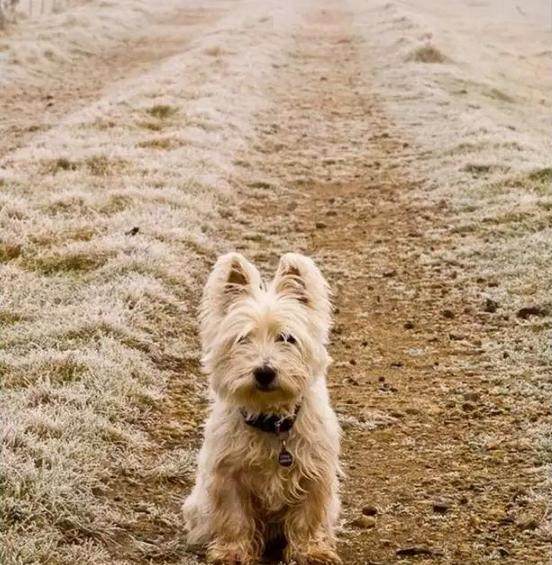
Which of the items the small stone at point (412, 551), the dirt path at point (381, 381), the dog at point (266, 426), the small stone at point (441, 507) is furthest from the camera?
the small stone at point (441, 507)

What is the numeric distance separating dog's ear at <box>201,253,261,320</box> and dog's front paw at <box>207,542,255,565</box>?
1.62 m

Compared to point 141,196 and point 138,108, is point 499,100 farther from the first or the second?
point 141,196

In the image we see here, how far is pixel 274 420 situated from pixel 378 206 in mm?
11747

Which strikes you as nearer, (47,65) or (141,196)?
(141,196)

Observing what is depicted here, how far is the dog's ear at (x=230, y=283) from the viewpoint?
7047 millimetres

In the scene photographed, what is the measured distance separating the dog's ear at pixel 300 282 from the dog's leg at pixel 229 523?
1331 mm

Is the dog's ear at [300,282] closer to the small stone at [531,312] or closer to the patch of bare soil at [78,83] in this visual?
the small stone at [531,312]

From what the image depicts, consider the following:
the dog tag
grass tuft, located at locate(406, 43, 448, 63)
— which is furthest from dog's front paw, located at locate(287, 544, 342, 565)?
grass tuft, located at locate(406, 43, 448, 63)

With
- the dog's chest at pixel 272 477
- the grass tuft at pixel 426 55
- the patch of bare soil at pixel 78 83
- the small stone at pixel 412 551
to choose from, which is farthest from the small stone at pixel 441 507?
the grass tuft at pixel 426 55

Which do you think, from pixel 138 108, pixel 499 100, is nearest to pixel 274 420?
pixel 138 108

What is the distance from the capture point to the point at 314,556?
6883mm

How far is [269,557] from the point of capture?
7195 millimetres

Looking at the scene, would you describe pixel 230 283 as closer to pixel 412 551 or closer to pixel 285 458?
pixel 285 458

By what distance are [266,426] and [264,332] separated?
0.68 meters
